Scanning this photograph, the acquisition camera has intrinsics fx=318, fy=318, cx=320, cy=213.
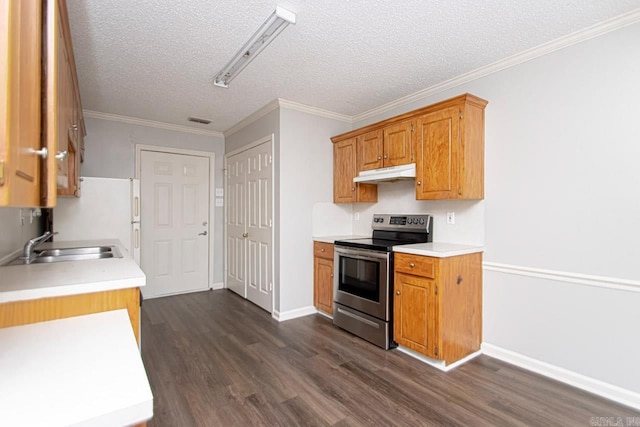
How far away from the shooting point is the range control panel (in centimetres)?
312

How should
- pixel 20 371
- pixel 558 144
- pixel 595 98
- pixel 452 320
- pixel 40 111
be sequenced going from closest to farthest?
pixel 20 371, pixel 40 111, pixel 595 98, pixel 558 144, pixel 452 320

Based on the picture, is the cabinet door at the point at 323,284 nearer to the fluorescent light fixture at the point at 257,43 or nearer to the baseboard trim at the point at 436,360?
the baseboard trim at the point at 436,360

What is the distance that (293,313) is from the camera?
11.7ft

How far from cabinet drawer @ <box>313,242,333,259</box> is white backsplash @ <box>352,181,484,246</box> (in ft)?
1.99

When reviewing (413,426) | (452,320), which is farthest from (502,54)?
(413,426)

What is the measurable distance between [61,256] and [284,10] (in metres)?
2.45

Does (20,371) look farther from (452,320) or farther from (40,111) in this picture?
(452,320)

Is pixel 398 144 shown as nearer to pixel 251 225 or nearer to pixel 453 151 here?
pixel 453 151

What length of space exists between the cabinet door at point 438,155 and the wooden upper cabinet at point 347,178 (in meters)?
0.84

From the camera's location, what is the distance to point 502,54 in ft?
8.13

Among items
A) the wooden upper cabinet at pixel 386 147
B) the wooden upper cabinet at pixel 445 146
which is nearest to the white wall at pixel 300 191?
the wooden upper cabinet at pixel 386 147

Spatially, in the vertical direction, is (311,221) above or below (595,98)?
below

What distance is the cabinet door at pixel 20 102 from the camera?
2.11ft

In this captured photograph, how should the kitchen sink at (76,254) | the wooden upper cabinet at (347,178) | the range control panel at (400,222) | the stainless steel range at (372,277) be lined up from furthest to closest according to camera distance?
the wooden upper cabinet at (347,178) < the range control panel at (400,222) < the stainless steel range at (372,277) < the kitchen sink at (76,254)
